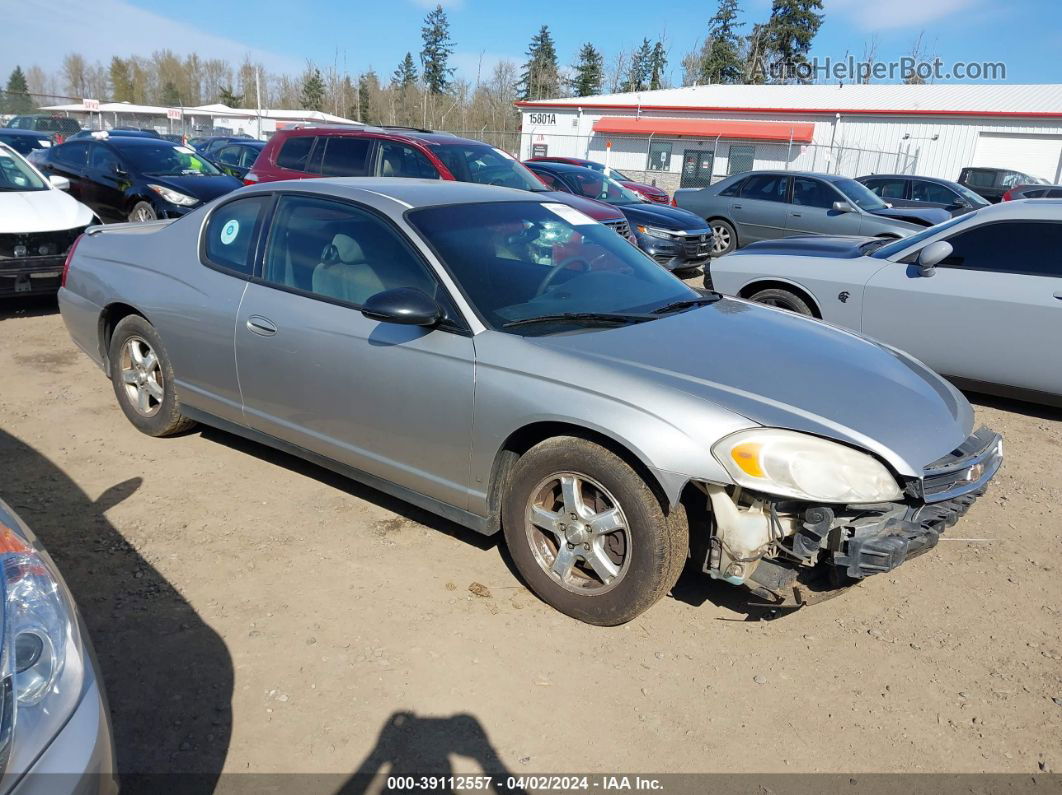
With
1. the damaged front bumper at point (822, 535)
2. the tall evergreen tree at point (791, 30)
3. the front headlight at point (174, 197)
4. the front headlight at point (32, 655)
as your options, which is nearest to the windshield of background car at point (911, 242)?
the damaged front bumper at point (822, 535)

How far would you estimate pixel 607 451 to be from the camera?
294 cm

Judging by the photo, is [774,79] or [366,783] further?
[774,79]

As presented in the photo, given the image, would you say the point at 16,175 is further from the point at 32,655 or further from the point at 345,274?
the point at 32,655

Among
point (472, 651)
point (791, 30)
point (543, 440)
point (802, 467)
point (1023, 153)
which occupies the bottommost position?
point (472, 651)

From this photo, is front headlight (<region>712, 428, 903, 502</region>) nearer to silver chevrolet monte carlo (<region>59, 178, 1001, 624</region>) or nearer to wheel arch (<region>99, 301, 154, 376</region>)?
silver chevrolet monte carlo (<region>59, 178, 1001, 624</region>)

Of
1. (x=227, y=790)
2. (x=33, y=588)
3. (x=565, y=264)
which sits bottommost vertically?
(x=227, y=790)

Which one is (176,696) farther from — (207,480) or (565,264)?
(565,264)

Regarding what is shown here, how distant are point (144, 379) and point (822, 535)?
4.03m

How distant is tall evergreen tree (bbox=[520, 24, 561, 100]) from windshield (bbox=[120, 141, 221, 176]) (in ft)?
200

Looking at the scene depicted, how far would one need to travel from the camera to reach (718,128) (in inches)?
1288

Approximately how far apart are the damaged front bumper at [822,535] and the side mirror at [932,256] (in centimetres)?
Answer: 339

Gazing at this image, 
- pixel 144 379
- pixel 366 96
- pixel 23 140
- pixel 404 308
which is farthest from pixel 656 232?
pixel 366 96

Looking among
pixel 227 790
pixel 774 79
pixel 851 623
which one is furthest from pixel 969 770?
pixel 774 79

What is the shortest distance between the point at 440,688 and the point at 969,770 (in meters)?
1.79
